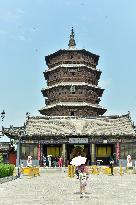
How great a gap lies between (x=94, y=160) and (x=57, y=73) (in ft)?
42.9

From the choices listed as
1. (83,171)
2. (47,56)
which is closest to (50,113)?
(47,56)

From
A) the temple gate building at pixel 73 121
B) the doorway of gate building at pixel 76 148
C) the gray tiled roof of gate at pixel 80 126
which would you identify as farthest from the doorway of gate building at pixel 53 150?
the gray tiled roof of gate at pixel 80 126

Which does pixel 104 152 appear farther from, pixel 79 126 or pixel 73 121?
pixel 73 121

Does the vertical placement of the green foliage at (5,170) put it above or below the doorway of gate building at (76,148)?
below

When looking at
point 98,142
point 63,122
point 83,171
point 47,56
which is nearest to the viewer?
point 83,171

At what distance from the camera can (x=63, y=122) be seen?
4341 cm

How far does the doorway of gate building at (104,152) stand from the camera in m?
42.6

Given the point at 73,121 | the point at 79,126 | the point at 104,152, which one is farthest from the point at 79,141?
the point at 104,152

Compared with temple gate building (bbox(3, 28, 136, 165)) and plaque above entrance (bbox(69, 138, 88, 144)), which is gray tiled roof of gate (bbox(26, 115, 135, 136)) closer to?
temple gate building (bbox(3, 28, 136, 165))

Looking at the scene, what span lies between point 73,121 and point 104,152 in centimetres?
510

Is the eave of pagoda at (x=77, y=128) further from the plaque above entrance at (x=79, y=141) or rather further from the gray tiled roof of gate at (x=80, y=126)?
the plaque above entrance at (x=79, y=141)

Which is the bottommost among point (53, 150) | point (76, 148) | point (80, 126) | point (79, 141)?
point (53, 150)

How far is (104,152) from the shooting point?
140 feet

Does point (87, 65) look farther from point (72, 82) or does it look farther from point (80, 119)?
point (80, 119)
